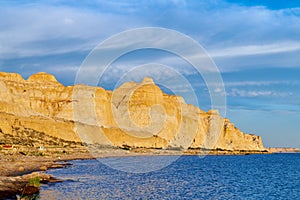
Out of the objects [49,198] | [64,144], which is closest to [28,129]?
[64,144]

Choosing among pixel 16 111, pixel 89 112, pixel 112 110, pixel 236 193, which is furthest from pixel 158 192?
pixel 112 110

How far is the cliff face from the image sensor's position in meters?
132

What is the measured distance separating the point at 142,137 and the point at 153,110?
20.0 metres

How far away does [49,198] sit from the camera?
28609 millimetres

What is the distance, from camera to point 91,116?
163 m

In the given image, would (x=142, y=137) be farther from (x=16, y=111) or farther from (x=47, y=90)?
(x=16, y=111)

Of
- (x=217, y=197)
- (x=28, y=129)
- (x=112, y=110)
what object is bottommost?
(x=217, y=197)

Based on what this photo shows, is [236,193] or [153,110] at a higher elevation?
[153,110]

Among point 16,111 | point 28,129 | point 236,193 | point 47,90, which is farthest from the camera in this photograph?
point 47,90

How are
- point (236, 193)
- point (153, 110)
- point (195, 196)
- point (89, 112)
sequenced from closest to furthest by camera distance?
point (195, 196) → point (236, 193) → point (89, 112) → point (153, 110)

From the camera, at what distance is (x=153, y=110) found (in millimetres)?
190125

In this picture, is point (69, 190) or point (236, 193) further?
point (236, 193)

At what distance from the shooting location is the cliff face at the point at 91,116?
132125 millimetres

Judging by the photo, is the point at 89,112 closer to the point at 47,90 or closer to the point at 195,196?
the point at 47,90
